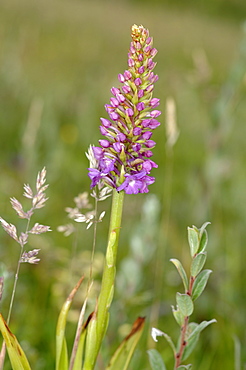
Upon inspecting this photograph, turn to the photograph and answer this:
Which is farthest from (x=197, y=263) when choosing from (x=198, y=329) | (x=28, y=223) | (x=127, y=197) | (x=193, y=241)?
(x=127, y=197)

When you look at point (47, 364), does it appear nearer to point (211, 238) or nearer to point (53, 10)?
point (211, 238)

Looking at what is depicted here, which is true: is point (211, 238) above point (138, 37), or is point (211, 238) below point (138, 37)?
below

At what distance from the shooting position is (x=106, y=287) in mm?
1147

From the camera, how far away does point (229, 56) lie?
14492 millimetres

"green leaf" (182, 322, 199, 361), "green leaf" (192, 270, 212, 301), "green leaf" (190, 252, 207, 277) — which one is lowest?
"green leaf" (182, 322, 199, 361)

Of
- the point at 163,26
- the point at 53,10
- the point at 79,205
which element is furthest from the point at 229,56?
the point at 79,205

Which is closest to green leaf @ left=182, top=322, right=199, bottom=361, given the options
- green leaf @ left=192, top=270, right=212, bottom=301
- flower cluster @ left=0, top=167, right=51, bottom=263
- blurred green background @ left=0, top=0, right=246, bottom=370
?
green leaf @ left=192, top=270, right=212, bottom=301

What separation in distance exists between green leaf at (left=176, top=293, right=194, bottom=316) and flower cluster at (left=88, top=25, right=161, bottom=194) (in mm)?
268

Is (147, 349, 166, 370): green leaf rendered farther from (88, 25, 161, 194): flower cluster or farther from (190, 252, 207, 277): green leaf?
(88, 25, 161, 194): flower cluster

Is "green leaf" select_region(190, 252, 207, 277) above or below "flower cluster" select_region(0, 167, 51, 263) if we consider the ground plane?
below

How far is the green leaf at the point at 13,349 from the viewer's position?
1.10 metres

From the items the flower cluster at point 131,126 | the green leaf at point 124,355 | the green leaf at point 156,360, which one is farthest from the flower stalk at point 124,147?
the green leaf at point 156,360

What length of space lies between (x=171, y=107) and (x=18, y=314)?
47.7 inches

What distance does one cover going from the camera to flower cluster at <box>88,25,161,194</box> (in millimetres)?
1117
